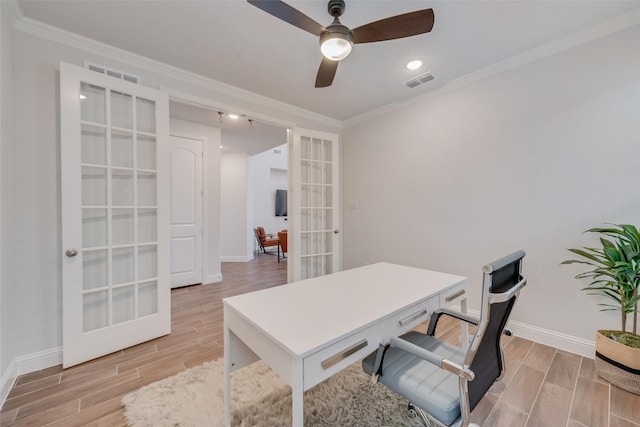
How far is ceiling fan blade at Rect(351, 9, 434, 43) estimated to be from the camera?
144cm

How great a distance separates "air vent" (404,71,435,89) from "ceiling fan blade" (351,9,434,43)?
1216 millimetres

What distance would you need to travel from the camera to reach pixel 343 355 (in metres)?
0.97

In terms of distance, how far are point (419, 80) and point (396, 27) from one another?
1.41 m

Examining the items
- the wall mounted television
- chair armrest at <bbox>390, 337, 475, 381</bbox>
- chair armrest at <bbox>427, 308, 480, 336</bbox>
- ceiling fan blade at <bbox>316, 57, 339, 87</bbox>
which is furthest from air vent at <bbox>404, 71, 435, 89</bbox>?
the wall mounted television

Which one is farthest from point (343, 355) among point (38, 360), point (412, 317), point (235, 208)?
point (235, 208)

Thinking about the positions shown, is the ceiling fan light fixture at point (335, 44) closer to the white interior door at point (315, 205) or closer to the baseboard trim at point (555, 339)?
the white interior door at point (315, 205)

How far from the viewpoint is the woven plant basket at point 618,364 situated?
1612 mm

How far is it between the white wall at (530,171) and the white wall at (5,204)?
355 centimetres

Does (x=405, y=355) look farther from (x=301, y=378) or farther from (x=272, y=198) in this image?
(x=272, y=198)

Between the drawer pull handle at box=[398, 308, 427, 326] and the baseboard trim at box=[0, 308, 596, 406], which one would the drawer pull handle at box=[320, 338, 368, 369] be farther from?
the baseboard trim at box=[0, 308, 596, 406]

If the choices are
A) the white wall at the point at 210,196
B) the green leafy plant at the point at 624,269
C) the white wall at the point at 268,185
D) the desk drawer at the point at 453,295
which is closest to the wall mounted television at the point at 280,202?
the white wall at the point at 268,185

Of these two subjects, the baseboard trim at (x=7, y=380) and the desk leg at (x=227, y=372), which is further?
the baseboard trim at (x=7, y=380)

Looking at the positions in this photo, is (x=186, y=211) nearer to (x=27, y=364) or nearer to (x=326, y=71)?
(x=27, y=364)

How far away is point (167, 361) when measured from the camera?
6.57 feet
